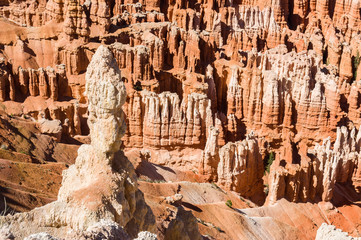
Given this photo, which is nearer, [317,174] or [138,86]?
[317,174]

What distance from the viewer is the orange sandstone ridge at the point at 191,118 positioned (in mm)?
20923

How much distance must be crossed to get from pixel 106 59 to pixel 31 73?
19238 millimetres

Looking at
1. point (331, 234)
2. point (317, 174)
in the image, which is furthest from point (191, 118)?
point (331, 234)

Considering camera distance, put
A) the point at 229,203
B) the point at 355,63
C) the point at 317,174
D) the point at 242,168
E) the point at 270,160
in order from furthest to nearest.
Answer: the point at 355,63, the point at 270,160, the point at 317,174, the point at 242,168, the point at 229,203

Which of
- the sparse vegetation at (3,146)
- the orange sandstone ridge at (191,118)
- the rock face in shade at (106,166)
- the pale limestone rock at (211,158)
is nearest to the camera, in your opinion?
the rock face in shade at (106,166)

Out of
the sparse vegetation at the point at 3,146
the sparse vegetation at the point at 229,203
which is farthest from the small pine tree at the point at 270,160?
the sparse vegetation at the point at 3,146

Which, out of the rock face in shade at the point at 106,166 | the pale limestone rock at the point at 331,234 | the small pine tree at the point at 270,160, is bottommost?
the small pine tree at the point at 270,160

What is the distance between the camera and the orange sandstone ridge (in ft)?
68.6

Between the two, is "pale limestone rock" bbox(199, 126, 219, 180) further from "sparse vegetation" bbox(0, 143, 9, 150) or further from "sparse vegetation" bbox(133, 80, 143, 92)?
"sparse vegetation" bbox(0, 143, 9, 150)

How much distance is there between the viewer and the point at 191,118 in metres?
29.9

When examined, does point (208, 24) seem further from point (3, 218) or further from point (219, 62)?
point (3, 218)

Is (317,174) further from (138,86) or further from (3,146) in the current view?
(3,146)

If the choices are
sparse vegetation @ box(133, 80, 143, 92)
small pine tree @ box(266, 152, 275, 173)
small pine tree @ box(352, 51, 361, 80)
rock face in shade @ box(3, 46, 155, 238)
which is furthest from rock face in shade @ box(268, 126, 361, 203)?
small pine tree @ box(352, 51, 361, 80)

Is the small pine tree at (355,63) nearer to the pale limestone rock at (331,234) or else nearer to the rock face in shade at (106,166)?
the pale limestone rock at (331,234)
